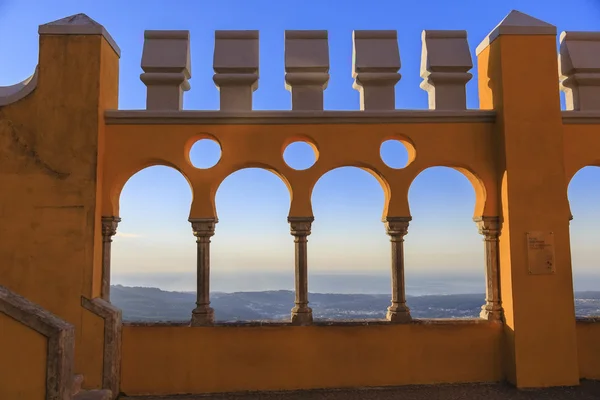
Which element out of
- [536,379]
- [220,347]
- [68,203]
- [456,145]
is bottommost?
[536,379]

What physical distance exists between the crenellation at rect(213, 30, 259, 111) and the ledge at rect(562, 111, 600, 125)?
4133 millimetres

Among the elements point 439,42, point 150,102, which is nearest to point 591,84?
point 439,42

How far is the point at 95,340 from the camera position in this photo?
5.70 metres

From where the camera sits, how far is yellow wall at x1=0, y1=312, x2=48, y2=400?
3994mm

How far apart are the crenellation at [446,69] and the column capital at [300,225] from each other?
2.32 metres

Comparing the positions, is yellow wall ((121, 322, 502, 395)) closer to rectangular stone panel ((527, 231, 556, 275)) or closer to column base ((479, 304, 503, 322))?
column base ((479, 304, 503, 322))

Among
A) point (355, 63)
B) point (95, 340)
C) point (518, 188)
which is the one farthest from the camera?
point (355, 63)

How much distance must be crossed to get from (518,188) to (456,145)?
36.8 inches

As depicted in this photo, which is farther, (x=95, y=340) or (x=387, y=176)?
(x=387, y=176)

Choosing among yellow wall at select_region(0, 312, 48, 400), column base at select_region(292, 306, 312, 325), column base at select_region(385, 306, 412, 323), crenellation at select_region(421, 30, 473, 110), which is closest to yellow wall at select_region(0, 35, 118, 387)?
yellow wall at select_region(0, 312, 48, 400)

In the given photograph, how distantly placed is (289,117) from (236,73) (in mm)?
967

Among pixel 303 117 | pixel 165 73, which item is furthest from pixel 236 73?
pixel 303 117

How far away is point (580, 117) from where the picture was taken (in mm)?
6520

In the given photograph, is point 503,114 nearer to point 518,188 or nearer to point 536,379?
point 518,188
